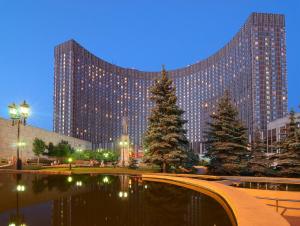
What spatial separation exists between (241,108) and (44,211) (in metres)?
140

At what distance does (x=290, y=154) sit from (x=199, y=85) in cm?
15292

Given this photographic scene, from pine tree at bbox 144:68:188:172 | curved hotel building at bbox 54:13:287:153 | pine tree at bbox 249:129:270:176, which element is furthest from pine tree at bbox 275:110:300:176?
curved hotel building at bbox 54:13:287:153

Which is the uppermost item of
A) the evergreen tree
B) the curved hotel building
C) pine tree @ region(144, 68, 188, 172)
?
the curved hotel building

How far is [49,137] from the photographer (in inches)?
2879

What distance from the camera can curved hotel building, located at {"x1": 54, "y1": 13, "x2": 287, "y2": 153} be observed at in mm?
135875

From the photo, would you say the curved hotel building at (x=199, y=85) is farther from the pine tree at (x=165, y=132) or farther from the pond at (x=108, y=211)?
the pond at (x=108, y=211)

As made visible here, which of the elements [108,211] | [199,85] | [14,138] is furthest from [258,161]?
[199,85]

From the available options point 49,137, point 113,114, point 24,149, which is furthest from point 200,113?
point 24,149

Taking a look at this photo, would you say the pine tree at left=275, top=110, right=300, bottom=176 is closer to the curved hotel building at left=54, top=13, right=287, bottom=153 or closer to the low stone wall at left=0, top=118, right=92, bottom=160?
the low stone wall at left=0, top=118, right=92, bottom=160

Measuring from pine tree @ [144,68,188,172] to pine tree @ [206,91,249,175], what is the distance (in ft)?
9.72

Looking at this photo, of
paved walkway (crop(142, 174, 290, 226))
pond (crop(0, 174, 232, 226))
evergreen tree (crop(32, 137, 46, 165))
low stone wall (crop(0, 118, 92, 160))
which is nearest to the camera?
paved walkway (crop(142, 174, 290, 226))

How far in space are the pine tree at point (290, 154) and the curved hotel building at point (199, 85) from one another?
103m

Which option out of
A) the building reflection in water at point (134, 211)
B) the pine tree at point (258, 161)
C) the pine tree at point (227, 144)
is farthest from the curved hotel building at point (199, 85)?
the building reflection in water at point (134, 211)

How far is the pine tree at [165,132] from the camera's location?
32594 millimetres
